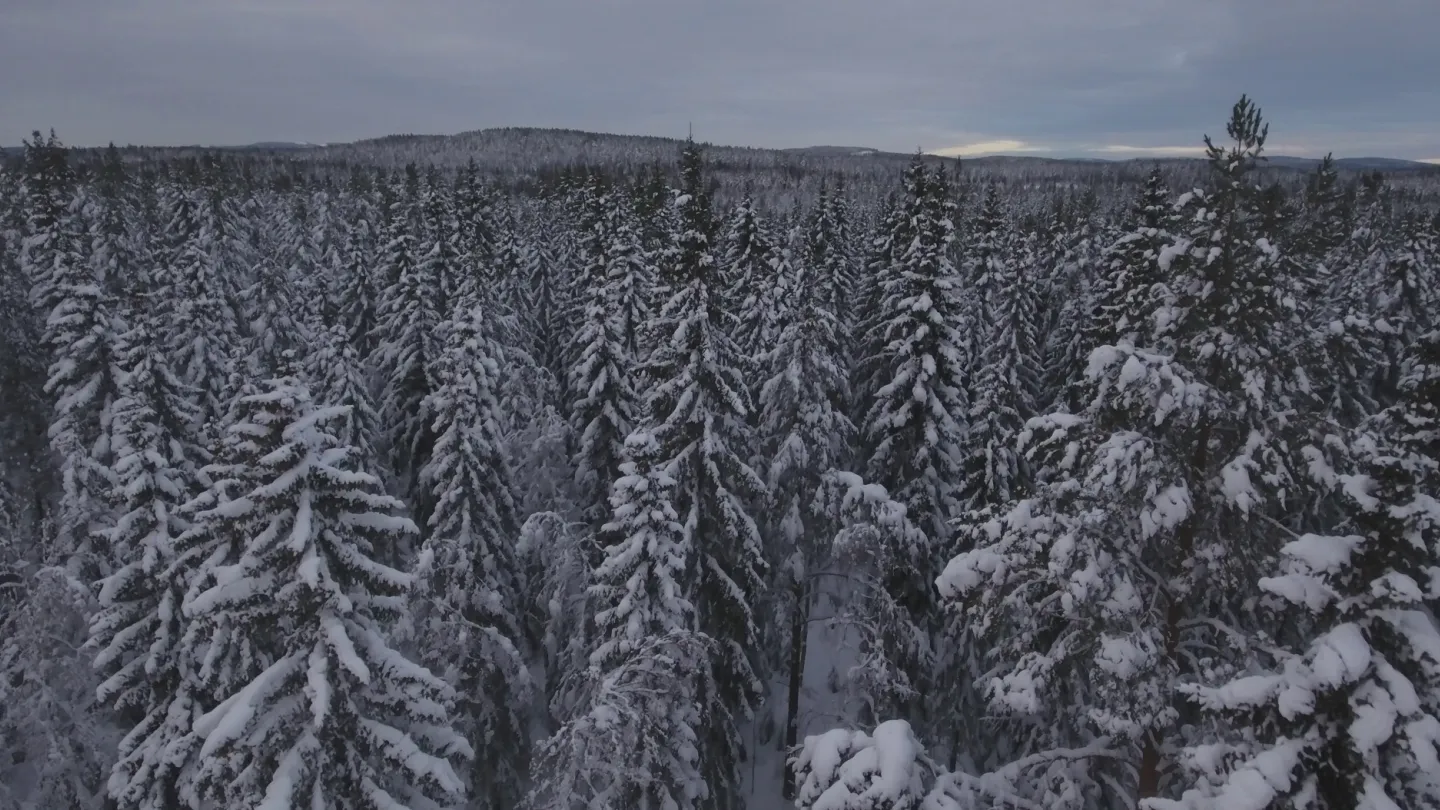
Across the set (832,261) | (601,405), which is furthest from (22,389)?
(832,261)

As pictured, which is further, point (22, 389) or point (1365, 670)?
point (22, 389)

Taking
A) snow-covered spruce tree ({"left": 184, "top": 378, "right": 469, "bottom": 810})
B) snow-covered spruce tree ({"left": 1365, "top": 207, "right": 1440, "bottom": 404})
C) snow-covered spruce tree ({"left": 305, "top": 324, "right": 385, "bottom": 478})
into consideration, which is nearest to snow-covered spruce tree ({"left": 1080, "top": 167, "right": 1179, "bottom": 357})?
snow-covered spruce tree ({"left": 184, "top": 378, "right": 469, "bottom": 810})

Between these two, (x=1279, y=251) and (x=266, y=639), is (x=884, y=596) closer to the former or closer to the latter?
(x=1279, y=251)

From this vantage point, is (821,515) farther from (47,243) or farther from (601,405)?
(47,243)

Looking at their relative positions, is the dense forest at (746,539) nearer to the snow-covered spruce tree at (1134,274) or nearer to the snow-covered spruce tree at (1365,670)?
the snow-covered spruce tree at (1365,670)

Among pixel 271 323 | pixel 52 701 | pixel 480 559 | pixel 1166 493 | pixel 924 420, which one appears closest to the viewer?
pixel 1166 493

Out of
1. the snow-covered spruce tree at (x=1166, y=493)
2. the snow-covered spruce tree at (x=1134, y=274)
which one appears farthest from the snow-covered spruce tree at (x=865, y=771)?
the snow-covered spruce tree at (x=1134, y=274)

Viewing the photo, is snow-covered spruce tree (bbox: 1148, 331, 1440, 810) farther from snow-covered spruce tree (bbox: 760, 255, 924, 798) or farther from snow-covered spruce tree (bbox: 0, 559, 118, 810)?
snow-covered spruce tree (bbox: 0, 559, 118, 810)
